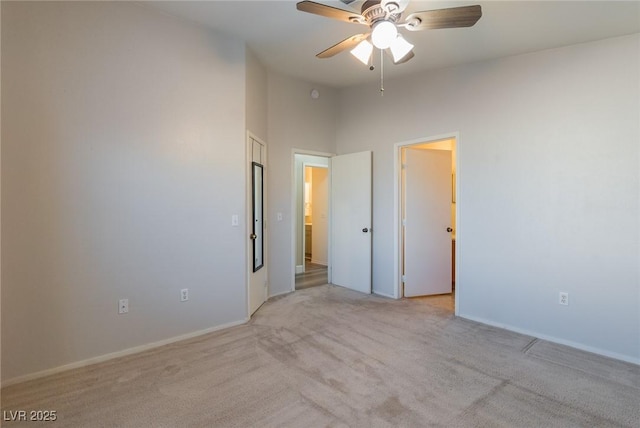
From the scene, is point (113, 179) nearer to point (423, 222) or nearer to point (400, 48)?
point (400, 48)

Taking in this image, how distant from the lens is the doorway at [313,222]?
5723mm

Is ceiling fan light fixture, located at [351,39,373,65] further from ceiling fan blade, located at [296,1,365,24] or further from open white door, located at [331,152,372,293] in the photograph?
open white door, located at [331,152,372,293]

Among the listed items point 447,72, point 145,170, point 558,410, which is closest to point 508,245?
point 558,410

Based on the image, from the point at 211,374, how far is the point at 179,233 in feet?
4.17

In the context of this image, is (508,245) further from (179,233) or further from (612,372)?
(179,233)

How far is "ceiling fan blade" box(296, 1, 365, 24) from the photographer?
1892 millimetres

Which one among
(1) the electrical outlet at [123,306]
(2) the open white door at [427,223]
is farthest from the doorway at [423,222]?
(1) the electrical outlet at [123,306]

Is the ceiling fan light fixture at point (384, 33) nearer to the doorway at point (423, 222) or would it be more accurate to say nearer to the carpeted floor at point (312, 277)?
the doorway at point (423, 222)

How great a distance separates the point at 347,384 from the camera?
2.21 metres

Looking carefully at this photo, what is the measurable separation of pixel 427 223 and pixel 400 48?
8.39 feet

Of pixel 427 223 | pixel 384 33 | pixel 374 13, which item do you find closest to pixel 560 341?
pixel 427 223

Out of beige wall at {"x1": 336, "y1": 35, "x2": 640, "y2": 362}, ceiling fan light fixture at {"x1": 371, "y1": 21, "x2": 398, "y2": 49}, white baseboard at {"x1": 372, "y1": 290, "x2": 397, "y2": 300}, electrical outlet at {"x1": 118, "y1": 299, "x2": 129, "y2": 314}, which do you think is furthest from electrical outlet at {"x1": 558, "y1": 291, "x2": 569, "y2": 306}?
electrical outlet at {"x1": 118, "y1": 299, "x2": 129, "y2": 314}

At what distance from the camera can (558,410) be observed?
1958 mm

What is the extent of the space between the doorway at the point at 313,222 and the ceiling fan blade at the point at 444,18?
3266 millimetres
